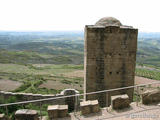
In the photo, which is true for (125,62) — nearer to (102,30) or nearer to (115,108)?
(102,30)

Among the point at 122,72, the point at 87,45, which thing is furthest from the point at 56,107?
the point at 122,72

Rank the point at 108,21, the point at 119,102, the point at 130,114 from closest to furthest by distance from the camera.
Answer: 1. the point at 130,114
2. the point at 119,102
3. the point at 108,21

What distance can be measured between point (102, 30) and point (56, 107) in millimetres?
4423

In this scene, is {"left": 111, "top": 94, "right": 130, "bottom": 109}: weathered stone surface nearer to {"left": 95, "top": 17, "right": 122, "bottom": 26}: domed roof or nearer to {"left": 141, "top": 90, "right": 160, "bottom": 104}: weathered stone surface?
{"left": 141, "top": 90, "right": 160, "bottom": 104}: weathered stone surface

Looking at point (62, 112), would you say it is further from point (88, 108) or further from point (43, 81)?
point (43, 81)

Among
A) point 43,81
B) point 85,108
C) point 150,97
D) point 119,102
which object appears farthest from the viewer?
point 43,81

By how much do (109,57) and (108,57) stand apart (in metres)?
0.05

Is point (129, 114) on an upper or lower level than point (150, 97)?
lower

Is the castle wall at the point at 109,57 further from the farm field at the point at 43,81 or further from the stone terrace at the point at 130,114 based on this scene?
the farm field at the point at 43,81

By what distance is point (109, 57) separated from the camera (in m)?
8.77

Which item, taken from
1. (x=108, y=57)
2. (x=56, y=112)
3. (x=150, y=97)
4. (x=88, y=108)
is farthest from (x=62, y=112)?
(x=108, y=57)

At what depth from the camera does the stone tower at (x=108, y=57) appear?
28.3ft

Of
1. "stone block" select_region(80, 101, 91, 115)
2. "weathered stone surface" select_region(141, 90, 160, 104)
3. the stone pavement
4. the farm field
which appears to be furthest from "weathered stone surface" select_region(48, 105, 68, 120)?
the farm field

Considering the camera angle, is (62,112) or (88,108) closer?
(62,112)
